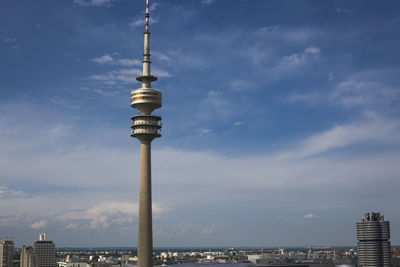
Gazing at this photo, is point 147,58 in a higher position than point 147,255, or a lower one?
higher

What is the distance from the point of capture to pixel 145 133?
417ft

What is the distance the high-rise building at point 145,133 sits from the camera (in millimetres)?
123688

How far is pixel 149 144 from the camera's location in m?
129

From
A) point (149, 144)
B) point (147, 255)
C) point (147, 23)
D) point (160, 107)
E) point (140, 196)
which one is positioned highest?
point (147, 23)

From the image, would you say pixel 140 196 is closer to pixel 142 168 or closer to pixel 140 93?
pixel 142 168

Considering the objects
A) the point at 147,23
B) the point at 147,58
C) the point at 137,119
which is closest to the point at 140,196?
the point at 137,119

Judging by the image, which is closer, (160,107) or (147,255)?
(147,255)

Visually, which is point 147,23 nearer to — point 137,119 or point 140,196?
point 137,119

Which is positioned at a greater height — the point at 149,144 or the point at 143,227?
the point at 149,144

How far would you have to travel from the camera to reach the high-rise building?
124 meters

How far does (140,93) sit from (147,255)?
38.5 meters

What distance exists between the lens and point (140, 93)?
129250mm

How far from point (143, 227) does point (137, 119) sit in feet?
85.2

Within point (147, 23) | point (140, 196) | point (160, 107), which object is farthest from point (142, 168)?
point (147, 23)
